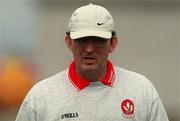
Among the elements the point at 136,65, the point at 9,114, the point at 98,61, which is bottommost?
the point at 9,114

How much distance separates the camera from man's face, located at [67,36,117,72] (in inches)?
90.2

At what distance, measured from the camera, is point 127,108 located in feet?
7.70

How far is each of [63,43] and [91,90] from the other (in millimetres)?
1632

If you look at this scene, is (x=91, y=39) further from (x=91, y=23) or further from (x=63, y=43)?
(x=63, y=43)

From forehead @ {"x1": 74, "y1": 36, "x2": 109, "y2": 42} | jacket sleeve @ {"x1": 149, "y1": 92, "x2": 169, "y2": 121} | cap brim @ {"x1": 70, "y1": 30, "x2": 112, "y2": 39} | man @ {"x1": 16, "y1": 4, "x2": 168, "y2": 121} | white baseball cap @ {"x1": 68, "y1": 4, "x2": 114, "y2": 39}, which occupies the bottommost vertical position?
jacket sleeve @ {"x1": 149, "y1": 92, "x2": 169, "y2": 121}

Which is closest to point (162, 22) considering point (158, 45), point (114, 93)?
point (158, 45)

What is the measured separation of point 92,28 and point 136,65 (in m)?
1.74

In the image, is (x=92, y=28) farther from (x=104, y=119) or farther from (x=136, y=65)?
(x=136, y=65)

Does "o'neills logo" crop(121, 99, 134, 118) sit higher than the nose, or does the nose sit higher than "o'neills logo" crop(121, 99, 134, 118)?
the nose

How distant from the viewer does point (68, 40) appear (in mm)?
2402

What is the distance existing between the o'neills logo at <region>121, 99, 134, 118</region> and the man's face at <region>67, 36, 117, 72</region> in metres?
0.20

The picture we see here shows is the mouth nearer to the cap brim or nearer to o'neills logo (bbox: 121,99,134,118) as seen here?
the cap brim

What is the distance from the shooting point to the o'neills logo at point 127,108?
2.35 metres

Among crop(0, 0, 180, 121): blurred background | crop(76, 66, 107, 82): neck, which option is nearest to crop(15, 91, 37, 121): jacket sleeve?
crop(76, 66, 107, 82): neck
